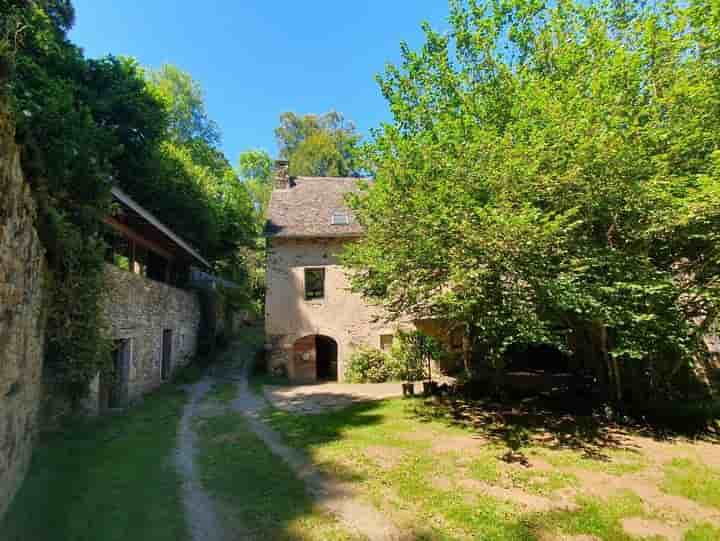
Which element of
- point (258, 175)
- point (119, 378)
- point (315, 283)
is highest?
point (258, 175)

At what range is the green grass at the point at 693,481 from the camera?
5.38m

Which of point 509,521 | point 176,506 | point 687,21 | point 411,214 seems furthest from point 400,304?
point 687,21

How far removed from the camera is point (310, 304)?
14.9 m

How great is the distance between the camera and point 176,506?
4.57 m

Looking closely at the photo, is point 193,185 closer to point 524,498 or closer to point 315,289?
point 315,289

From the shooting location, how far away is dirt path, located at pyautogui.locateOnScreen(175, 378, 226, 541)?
409 centimetres

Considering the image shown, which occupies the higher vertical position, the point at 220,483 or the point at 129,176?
the point at 129,176

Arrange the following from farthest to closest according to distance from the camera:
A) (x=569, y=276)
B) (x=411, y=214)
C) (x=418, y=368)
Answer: (x=418, y=368)
(x=411, y=214)
(x=569, y=276)

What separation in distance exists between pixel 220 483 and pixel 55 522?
1.79m

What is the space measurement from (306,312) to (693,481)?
1161 cm

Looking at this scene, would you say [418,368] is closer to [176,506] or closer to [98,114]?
[176,506]

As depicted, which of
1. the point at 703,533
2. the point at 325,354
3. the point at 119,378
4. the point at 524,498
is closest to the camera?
the point at 703,533

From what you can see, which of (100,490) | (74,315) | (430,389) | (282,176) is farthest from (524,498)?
(282,176)

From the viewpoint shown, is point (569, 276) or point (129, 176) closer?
point (569, 276)
